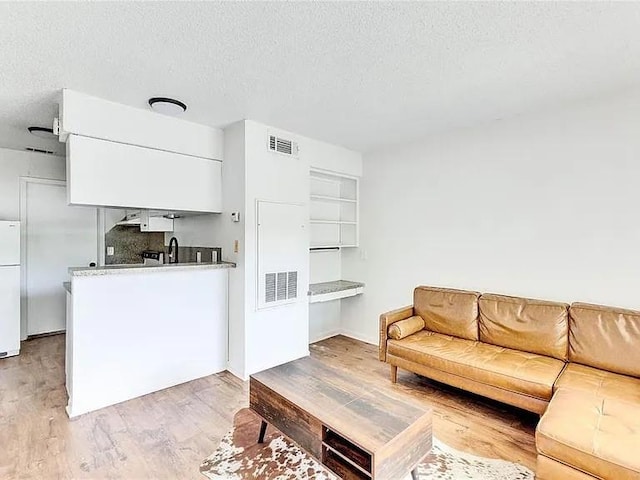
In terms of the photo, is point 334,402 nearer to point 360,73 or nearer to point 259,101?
point 360,73

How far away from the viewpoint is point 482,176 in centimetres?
341

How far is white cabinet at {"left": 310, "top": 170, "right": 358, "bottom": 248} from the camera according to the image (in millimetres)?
4496

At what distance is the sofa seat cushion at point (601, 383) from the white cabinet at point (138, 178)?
3307mm

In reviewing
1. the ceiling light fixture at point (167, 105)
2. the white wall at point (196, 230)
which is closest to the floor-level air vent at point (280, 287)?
the white wall at point (196, 230)

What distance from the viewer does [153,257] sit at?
511 centimetres

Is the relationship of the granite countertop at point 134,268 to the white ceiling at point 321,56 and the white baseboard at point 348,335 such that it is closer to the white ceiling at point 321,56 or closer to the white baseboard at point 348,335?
the white ceiling at point 321,56

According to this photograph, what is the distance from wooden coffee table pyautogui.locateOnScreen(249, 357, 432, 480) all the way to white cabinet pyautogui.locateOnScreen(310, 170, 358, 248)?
7.94 ft

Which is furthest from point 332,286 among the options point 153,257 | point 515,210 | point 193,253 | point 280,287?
point 153,257

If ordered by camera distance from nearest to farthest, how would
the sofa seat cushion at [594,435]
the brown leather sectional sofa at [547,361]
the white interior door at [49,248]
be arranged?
the sofa seat cushion at [594,435]
the brown leather sectional sofa at [547,361]
the white interior door at [49,248]

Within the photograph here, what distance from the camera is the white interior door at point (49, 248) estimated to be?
14.6ft

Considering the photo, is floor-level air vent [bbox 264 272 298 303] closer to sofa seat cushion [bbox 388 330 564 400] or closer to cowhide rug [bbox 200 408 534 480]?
sofa seat cushion [bbox 388 330 564 400]

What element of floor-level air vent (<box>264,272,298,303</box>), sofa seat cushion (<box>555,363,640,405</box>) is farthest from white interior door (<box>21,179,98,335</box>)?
sofa seat cushion (<box>555,363,640,405</box>)

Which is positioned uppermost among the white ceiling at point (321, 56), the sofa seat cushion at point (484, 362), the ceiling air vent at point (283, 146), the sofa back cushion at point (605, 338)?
the white ceiling at point (321, 56)

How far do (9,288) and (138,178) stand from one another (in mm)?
2415
